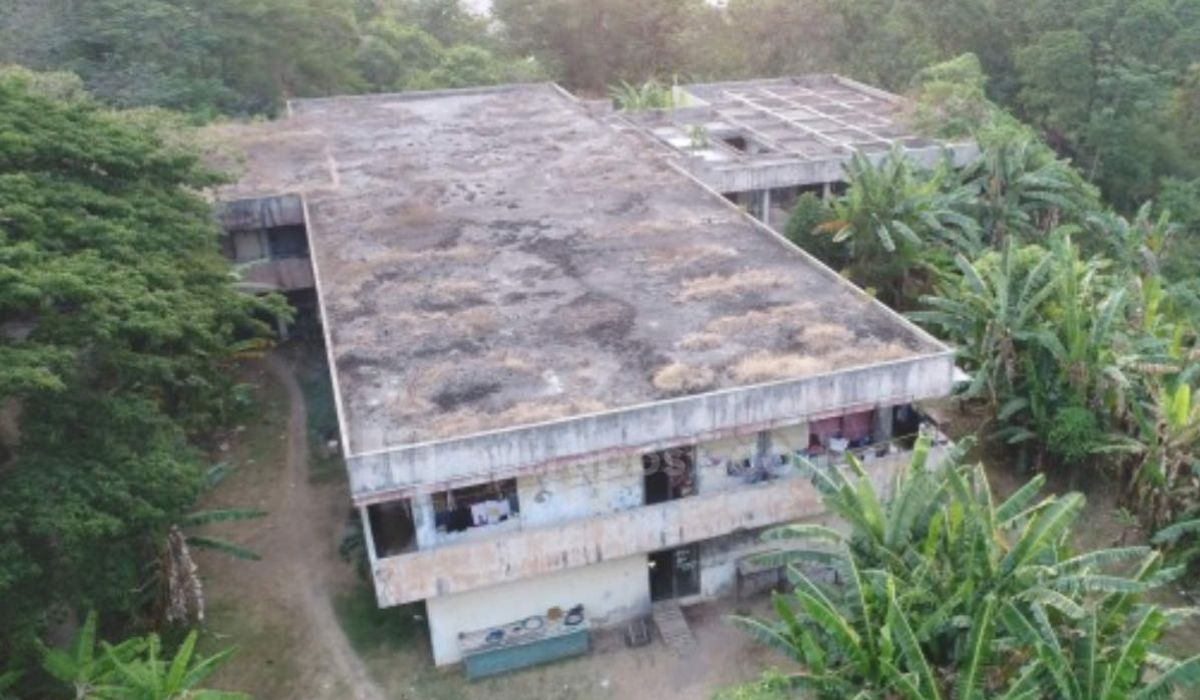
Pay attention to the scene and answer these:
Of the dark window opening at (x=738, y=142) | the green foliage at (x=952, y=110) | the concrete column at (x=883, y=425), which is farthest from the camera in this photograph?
the dark window opening at (x=738, y=142)

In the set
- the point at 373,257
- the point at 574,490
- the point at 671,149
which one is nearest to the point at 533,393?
the point at 574,490

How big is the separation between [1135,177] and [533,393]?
32.8 m

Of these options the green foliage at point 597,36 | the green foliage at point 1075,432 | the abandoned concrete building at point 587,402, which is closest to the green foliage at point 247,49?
the green foliage at point 597,36

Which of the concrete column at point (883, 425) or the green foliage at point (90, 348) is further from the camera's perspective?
the concrete column at point (883, 425)

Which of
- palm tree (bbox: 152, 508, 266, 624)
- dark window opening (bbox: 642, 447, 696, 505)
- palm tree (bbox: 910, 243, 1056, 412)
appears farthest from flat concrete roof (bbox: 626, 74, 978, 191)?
palm tree (bbox: 152, 508, 266, 624)

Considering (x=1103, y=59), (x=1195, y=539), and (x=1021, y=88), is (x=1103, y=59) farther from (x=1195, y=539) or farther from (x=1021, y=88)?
(x=1195, y=539)

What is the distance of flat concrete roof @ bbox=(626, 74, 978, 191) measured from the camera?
32719 mm

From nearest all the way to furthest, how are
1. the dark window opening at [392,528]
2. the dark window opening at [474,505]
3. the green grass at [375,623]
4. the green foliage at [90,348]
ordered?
the green foliage at [90,348], the dark window opening at [474,505], the dark window opening at [392,528], the green grass at [375,623]

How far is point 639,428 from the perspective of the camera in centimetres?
1758

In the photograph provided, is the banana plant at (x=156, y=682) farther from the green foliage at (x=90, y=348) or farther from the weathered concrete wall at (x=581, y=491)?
the weathered concrete wall at (x=581, y=491)

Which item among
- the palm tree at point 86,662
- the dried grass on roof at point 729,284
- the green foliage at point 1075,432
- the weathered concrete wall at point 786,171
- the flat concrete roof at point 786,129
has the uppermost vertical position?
the flat concrete roof at point 786,129

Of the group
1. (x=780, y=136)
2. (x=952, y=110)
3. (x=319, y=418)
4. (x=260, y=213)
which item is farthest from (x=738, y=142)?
(x=319, y=418)

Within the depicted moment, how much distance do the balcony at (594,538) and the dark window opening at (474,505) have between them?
445 mm

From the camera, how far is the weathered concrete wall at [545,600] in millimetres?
18594
